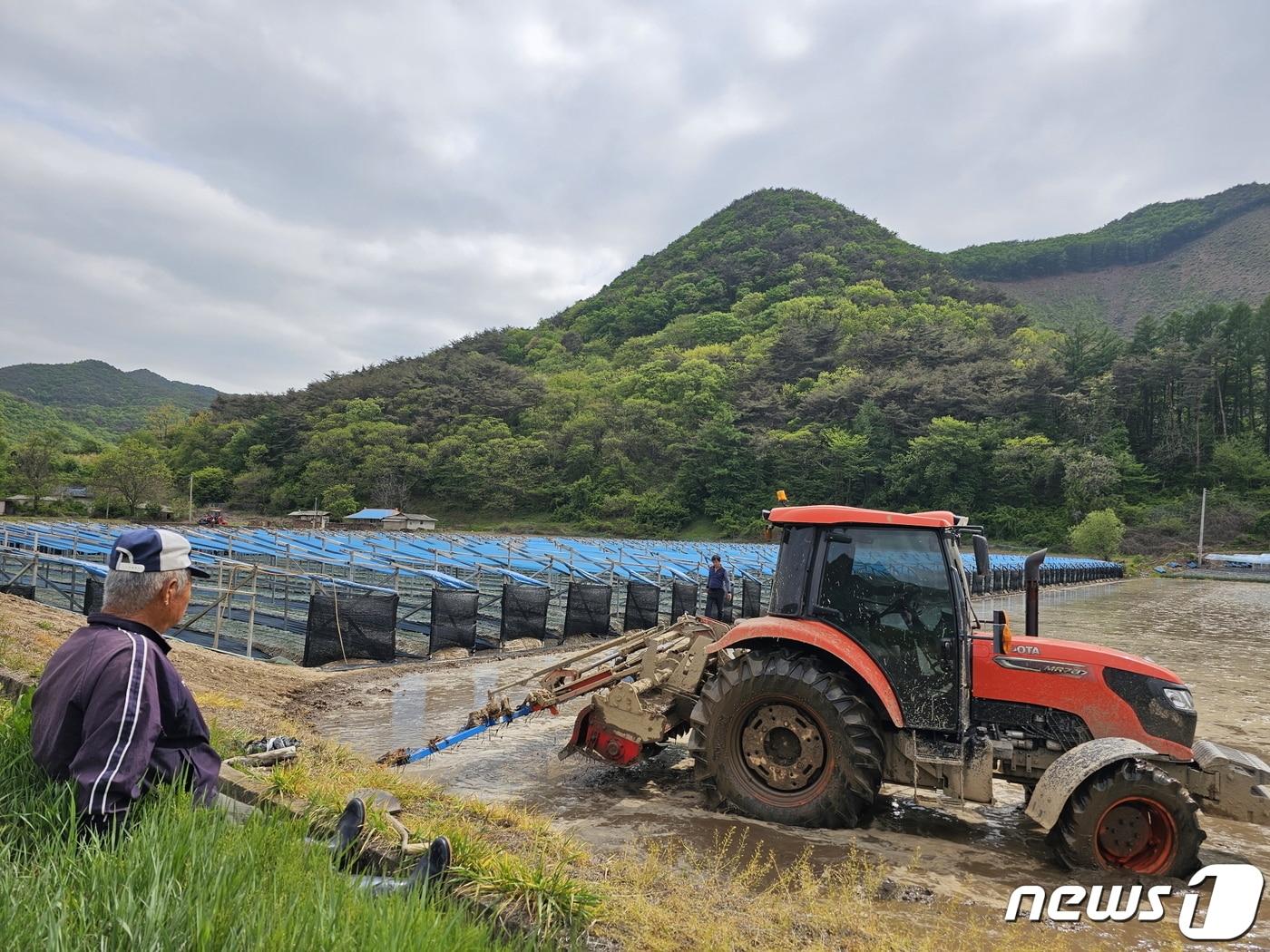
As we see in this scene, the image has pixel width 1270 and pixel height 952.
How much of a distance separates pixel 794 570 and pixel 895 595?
716mm

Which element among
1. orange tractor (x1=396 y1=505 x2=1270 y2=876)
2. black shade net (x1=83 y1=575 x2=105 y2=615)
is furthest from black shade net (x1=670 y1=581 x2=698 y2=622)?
orange tractor (x1=396 y1=505 x2=1270 y2=876)

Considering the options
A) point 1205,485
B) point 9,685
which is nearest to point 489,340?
point 1205,485

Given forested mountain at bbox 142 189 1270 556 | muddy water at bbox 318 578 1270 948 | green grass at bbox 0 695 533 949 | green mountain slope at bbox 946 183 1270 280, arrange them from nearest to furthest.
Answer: green grass at bbox 0 695 533 949 → muddy water at bbox 318 578 1270 948 → forested mountain at bbox 142 189 1270 556 → green mountain slope at bbox 946 183 1270 280

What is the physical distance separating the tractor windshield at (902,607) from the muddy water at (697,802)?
867 mm

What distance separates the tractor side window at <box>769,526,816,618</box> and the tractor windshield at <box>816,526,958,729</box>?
13 cm

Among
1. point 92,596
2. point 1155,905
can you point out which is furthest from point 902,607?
point 92,596

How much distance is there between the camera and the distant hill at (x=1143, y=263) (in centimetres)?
13712

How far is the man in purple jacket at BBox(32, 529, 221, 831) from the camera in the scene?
2324 mm

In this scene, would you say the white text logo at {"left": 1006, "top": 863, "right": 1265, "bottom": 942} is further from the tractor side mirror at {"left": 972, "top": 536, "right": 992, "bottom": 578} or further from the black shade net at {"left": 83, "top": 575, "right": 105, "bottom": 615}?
the black shade net at {"left": 83, "top": 575, "right": 105, "bottom": 615}

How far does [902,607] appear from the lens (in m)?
5.22

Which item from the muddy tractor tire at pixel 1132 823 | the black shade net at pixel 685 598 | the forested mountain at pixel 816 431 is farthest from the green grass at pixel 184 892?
the forested mountain at pixel 816 431

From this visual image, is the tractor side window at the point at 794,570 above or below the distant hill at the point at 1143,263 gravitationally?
below

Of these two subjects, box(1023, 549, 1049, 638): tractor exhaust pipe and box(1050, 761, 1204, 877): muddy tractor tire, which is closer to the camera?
box(1050, 761, 1204, 877): muddy tractor tire

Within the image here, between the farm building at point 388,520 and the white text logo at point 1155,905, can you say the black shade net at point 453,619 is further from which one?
the farm building at point 388,520
